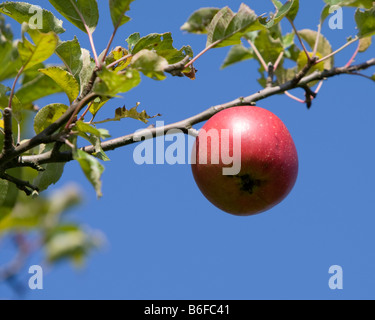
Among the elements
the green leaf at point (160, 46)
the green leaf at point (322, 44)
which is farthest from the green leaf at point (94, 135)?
the green leaf at point (322, 44)

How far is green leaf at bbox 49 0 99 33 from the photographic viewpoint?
1549 millimetres

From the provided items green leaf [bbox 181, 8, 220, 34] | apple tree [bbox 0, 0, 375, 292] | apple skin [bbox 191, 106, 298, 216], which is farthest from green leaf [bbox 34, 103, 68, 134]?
green leaf [bbox 181, 8, 220, 34]

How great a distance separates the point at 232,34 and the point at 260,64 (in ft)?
2.01

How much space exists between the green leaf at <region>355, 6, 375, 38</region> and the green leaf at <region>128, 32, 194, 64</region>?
0.58 m

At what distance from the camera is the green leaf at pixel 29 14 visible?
1.53 meters

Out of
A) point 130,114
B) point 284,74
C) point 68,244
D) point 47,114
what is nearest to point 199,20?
point 284,74

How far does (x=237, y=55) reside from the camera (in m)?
2.18

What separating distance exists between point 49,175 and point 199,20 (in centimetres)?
75

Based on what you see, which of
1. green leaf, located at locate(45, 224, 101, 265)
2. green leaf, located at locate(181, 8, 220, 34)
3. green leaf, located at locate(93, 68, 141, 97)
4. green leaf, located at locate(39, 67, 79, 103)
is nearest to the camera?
green leaf, located at locate(93, 68, 141, 97)

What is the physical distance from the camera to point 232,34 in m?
1.55

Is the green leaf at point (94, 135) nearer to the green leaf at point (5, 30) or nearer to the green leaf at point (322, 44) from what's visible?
the green leaf at point (5, 30)

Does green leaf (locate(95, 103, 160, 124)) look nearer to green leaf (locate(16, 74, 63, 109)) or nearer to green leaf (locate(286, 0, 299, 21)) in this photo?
green leaf (locate(16, 74, 63, 109))

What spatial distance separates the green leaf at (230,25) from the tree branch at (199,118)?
0.67 ft

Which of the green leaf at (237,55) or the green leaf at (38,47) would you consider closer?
the green leaf at (38,47)
